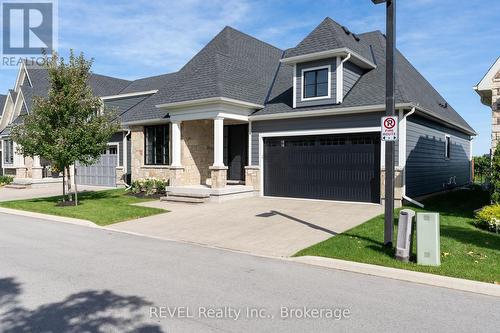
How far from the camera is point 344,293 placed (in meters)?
5.60

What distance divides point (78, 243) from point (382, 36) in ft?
53.7

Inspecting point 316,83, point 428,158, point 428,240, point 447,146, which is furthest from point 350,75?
point 428,240

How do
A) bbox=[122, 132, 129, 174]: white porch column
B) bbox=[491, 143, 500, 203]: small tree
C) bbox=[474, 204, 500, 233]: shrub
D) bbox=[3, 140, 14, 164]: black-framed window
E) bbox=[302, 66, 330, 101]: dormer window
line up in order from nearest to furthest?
bbox=[474, 204, 500, 233]: shrub
bbox=[491, 143, 500, 203]: small tree
bbox=[302, 66, 330, 101]: dormer window
bbox=[122, 132, 129, 174]: white porch column
bbox=[3, 140, 14, 164]: black-framed window

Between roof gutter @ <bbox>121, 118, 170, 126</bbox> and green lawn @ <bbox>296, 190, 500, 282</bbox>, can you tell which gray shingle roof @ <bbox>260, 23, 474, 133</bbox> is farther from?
green lawn @ <bbox>296, 190, 500, 282</bbox>

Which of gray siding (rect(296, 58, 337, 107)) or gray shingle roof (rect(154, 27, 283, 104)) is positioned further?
gray shingle roof (rect(154, 27, 283, 104))

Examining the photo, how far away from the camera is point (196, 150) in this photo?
19.7 metres

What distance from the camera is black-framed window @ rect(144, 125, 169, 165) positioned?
2031cm

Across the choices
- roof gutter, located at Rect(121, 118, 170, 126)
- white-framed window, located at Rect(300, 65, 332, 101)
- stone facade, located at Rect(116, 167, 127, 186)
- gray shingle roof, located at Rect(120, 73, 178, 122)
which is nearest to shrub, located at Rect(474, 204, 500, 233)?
white-framed window, located at Rect(300, 65, 332, 101)

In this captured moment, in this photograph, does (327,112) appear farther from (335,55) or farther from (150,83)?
(150,83)

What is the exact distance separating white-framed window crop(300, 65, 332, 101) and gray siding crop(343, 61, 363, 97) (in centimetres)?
68

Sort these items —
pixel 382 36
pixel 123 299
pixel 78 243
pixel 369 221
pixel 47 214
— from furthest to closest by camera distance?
pixel 382 36 → pixel 47 214 → pixel 369 221 → pixel 78 243 → pixel 123 299

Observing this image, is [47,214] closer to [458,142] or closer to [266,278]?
[266,278]

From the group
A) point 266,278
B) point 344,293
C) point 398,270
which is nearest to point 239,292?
point 266,278

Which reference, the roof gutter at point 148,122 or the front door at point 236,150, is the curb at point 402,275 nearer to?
the front door at point 236,150
